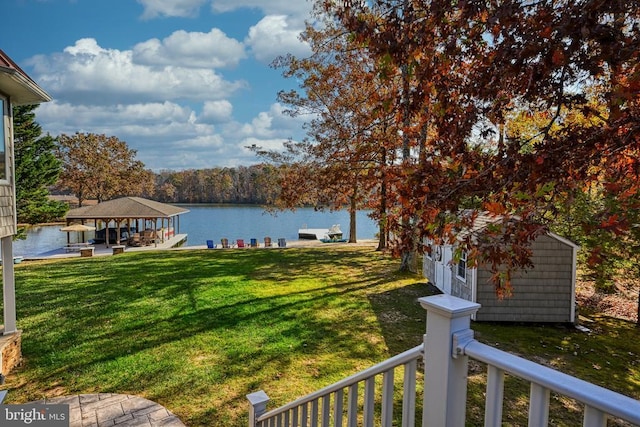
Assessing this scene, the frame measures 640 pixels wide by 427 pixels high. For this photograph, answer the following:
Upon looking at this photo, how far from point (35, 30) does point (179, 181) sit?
45.0 m

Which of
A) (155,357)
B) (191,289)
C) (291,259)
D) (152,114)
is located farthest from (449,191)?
(152,114)

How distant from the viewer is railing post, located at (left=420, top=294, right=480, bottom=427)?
1.25 meters

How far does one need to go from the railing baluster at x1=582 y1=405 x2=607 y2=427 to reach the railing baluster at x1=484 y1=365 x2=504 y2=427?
252 mm

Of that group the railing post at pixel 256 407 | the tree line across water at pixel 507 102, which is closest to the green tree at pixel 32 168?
the railing post at pixel 256 407

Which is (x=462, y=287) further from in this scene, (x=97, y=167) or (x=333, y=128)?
(x=97, y=167)

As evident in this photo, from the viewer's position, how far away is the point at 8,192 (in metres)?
5.73

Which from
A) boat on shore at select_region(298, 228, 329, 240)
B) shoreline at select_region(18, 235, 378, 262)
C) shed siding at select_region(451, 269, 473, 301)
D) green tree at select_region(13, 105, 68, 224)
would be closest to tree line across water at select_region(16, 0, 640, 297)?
shed siding at select_region(451, 269, 473, 301)

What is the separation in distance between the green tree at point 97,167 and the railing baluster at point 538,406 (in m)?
37.2

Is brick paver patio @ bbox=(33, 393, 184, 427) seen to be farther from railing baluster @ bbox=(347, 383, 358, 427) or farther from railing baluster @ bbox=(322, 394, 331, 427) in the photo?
railing baluster @ bbox=(347, 383, 358, 427)

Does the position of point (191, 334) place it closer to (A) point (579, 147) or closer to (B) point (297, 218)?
(A) point (579, 147)

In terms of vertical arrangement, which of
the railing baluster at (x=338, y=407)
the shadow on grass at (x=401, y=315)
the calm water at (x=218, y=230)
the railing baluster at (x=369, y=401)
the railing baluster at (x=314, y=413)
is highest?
the railing baluster at (x=369, y=401)

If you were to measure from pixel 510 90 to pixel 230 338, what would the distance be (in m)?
5.65

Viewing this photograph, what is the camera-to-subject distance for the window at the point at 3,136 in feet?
18.3

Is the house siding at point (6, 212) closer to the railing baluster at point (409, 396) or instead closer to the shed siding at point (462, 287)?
the railing baluster at point (409, 396)
